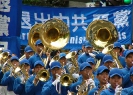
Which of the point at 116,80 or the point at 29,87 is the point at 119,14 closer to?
the point at 29,87

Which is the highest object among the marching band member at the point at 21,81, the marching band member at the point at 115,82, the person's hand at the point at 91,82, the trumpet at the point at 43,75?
the marching band member at the point at 115,82

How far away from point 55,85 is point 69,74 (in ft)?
1.22

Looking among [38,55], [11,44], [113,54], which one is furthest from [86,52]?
[11,44]

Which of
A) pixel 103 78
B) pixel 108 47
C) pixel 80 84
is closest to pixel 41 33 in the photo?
pixel 108 47

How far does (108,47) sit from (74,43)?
3.89 meters

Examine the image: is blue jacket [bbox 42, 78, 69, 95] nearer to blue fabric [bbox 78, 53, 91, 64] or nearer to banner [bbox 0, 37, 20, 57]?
blue fabric [bbox 78, 53, 91, 64]

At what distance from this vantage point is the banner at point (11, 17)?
16844 mm

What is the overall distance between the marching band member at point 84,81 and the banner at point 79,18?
240 inches

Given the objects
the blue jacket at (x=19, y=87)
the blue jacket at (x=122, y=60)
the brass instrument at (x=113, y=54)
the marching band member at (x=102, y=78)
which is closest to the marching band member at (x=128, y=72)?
the marching band member at (x=102, y=78)

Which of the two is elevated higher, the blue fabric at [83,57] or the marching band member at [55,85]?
the marching band member at [55,85]

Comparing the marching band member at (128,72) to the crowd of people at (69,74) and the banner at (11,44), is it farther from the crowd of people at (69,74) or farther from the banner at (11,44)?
the banner at (11,44)

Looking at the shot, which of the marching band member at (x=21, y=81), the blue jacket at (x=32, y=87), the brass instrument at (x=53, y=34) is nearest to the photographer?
the blue jacket at (x=32, y=87)

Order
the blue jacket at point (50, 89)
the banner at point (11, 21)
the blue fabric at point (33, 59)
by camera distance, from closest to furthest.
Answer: the blue jacket at point (50, 89)
the blue fabric at point (33, 59)
the banner at point (11, 21)

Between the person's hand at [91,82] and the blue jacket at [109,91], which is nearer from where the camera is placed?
the blue jacket at [109,91]
